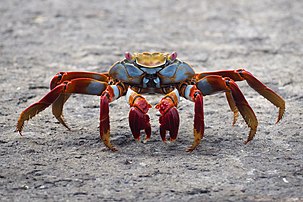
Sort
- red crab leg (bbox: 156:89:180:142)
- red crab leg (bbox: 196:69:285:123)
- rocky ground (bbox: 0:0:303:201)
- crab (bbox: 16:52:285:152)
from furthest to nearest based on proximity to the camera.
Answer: red crab leg (bbox: 196:69:285:123) < crab (bbox: 16:52:285:152) < red crab leg (bbox: 156:89:180:142) < rocky ground (bbox: 0:0:303:201)

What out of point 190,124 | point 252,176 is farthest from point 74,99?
point 252,176

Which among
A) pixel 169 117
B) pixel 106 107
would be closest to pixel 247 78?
pixel 169 117

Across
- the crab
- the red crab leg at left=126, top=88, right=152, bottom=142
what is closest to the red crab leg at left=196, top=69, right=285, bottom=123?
the crab

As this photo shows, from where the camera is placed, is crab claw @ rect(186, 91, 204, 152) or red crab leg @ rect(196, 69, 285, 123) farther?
red crab leg @ rect(196, 69, 285, 123)

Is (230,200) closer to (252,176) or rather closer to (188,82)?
(252,176)

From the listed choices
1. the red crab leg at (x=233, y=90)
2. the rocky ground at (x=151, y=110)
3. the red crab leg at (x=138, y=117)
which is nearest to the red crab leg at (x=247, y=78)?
the red crab leg at (x=233, y=90)

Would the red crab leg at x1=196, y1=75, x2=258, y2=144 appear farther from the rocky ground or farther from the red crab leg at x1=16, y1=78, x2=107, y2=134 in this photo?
the red crab leg at x1=16, y1=78, x2=107, y2=134
